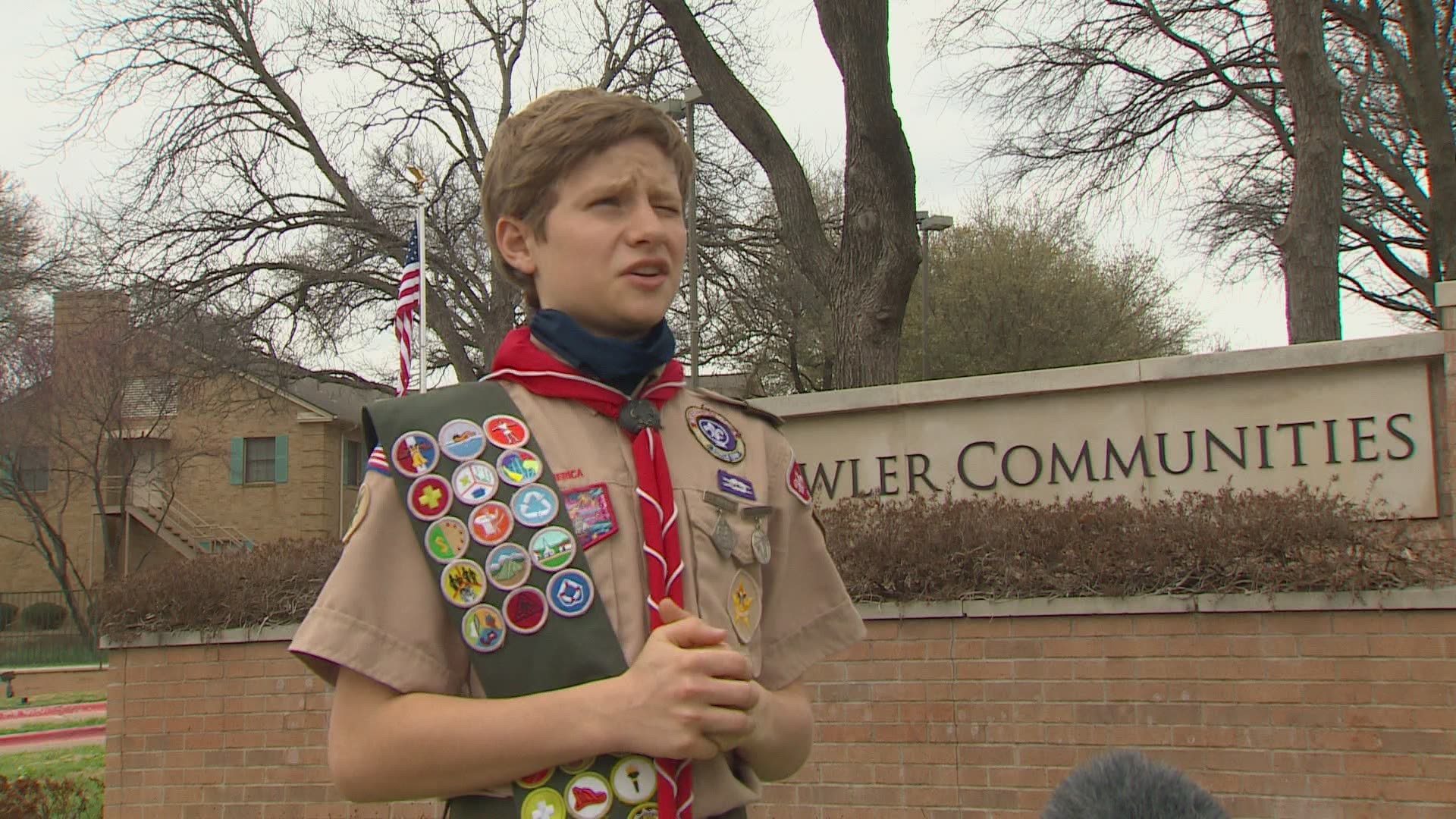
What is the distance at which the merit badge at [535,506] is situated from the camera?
178cm

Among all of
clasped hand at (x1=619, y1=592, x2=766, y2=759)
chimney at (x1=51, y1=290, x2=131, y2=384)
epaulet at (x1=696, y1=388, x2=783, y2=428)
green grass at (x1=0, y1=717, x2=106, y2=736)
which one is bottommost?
green grass at (x1=0, y1=717, x2=106, y2=736)

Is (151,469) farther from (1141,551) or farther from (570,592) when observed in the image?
(570,592)

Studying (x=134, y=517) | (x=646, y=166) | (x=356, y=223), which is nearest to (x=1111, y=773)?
(x=646, y=166)

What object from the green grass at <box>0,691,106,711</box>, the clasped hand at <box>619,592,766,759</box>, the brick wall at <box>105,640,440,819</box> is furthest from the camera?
the green grass at <box>0,691,106,711</box>

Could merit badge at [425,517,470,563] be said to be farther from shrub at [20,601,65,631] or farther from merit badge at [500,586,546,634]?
shrub at [20,601,65,631]

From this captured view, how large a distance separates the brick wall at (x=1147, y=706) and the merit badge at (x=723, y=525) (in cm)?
473

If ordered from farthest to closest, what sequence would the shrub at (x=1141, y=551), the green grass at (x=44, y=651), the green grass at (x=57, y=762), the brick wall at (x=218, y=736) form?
the green grass at (x=44, y=651) < the green grass at (x=57, y=762) < the brick wall at (x=218, y=736) < the shrub at (x=1141, y=551)

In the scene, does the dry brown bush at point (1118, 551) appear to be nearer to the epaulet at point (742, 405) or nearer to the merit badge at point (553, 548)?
the epaulet at point (742, 405)

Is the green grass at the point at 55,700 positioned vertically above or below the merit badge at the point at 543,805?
below

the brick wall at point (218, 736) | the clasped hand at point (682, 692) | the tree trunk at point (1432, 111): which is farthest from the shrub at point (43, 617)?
the clasped hand at point (682, 692)

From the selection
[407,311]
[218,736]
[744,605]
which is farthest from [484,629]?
[407,311]

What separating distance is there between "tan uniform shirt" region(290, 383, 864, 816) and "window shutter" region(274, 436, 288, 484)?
125 ft

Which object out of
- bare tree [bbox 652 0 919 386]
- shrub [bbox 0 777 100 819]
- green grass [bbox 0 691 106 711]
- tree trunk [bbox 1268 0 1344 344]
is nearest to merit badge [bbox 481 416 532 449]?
shrub [bbox 0 777 100 819]

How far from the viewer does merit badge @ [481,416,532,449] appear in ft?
6.03
